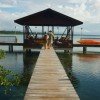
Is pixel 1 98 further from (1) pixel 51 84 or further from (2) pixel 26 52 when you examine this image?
(2) pixel 26 52

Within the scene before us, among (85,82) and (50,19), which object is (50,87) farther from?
(50,19)

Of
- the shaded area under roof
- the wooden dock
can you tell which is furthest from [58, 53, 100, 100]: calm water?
the shaded area under roof

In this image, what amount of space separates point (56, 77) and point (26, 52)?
92.3 feet

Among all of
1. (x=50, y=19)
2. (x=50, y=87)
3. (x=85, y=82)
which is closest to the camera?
(x=50, y=87)

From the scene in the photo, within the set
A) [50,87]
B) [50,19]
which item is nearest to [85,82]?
[50,87]

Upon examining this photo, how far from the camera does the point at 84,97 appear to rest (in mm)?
16203

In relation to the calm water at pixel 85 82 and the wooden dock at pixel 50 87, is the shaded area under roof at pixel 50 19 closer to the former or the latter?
the calm water at pixel 85 82

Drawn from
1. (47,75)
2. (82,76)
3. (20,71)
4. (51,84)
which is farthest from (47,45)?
(51,84)

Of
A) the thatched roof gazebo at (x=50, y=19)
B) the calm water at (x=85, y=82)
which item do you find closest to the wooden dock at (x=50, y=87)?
the calm water at (x=85, y=82)

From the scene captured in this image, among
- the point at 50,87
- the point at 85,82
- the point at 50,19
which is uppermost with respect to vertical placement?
the point at 50,19

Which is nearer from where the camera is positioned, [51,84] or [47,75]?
[51,84]

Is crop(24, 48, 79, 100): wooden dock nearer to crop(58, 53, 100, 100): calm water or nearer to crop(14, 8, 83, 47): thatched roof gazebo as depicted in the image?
crop(58, 53, 100, 100): calm water

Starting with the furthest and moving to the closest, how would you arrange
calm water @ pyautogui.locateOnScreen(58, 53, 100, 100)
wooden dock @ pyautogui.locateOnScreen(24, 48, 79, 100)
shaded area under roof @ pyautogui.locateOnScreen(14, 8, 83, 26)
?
shaded area under roof @ pyautogui.locateOnScreen(14, 8, 83, 26) < calm water @ pyautogui.locateOnScreen(58, 53, 100, 100) < wooden dock @ pyautogui.locateOnScreen(24, 48, 79, 100)

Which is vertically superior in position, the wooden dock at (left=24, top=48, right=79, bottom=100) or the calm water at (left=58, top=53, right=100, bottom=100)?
the wooden dock at (left=24, top=48, right=79, bottom=100)
